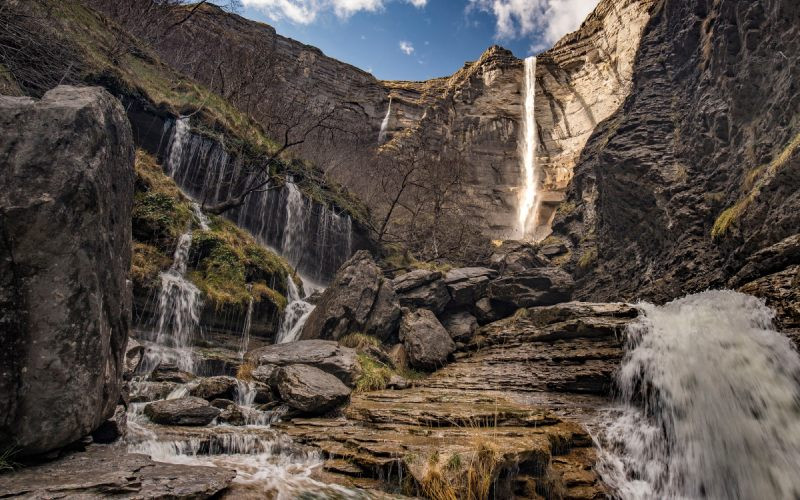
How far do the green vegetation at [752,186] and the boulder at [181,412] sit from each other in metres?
13.8

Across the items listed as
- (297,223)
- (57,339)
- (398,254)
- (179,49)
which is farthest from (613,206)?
(179,49)

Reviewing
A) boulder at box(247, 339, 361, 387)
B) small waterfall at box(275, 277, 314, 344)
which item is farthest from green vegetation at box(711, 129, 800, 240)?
small waterfall at box(275, 277, 314, 344)

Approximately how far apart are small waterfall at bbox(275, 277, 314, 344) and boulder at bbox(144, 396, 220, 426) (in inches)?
224

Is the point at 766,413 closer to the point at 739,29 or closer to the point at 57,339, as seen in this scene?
the point at 57,339

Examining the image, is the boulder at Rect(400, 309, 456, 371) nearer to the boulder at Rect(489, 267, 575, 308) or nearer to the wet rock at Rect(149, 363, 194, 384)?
the boulder at Rect(489, 267, 575, 308)

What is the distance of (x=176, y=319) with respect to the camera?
35.6ft

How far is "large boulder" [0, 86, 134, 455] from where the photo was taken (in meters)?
3.49

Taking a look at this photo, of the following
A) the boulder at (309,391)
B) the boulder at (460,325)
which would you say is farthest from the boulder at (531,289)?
the boulder at (309,391)

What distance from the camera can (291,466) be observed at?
5.58 metres

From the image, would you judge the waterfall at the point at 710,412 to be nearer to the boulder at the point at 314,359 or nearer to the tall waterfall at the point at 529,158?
the boulder at the point at 314,359

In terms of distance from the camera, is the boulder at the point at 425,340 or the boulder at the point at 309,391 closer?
the boulder at the point at 309,391

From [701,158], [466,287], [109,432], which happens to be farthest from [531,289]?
[109,432]

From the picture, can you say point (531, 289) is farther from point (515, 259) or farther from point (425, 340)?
point (515, 259)

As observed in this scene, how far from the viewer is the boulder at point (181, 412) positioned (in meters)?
6.48
